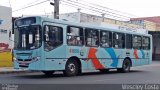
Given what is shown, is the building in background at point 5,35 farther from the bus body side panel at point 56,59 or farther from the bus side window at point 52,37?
the bus side window at point 52,37

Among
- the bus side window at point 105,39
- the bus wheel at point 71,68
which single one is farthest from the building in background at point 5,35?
the bus wheel at point 71,68

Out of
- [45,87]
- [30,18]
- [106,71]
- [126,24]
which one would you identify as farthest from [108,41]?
[126,24]

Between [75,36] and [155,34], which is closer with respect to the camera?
[75,36]

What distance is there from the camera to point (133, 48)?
86.3ft

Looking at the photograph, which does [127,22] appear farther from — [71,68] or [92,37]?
[71,68]

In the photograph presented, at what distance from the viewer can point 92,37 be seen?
71.8 feet

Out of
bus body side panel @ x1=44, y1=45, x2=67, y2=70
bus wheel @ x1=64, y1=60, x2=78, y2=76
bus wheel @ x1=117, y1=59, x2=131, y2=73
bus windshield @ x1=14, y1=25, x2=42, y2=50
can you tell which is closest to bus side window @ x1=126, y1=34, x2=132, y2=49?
bus wheel @ x1=117, y1=59, x2=131, y2=73

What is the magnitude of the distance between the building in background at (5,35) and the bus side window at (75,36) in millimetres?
7784

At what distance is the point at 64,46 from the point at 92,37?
270 cm

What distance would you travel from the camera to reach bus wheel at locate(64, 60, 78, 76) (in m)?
19.9

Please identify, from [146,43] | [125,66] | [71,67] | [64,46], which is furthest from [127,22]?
[64,46]

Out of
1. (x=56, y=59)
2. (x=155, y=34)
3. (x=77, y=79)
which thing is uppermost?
(x=155, y=34)

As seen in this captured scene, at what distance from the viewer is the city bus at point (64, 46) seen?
18578 millimetres

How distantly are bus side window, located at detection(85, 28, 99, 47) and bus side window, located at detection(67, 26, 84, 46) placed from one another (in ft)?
1.63
